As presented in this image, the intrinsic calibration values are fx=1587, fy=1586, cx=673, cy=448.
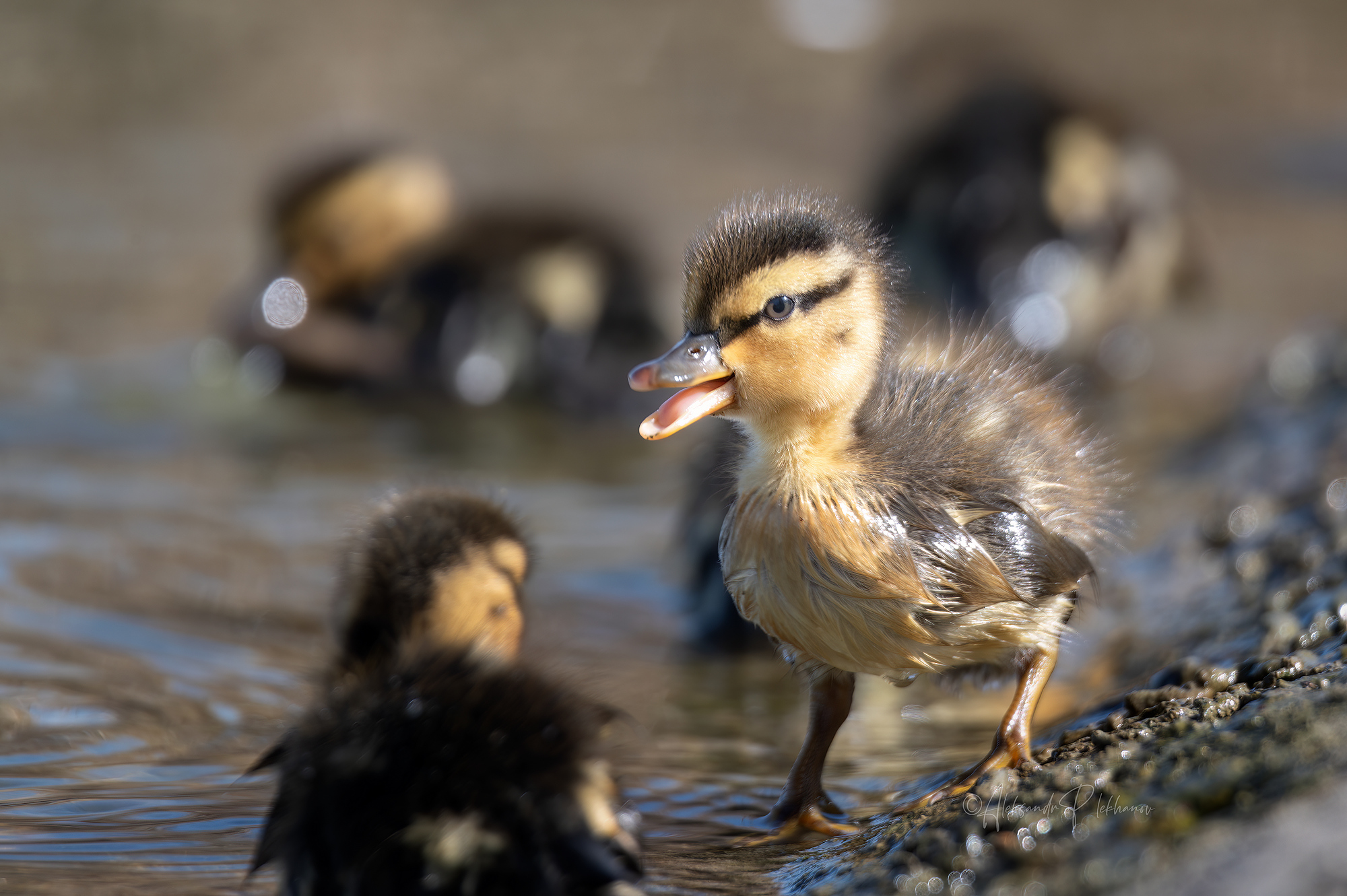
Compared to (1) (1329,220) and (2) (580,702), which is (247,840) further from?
(1) (1329,220)

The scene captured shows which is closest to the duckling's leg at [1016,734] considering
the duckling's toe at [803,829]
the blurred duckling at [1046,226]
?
the duckling's toe at [803,829]

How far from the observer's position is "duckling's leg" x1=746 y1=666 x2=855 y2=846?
2832 millimetres

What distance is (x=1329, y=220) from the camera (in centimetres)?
937

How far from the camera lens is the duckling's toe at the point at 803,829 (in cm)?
279

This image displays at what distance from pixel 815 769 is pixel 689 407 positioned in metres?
0.70

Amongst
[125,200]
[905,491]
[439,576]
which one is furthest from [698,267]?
[125,200]

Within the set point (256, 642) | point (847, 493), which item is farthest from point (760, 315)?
point (256, 642)

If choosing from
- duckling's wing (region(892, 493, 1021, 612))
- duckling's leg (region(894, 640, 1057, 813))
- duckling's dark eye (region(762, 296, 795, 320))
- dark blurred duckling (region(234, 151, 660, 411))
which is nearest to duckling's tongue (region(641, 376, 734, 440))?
duckling's dark eye (region(762, 296, 795, 320))

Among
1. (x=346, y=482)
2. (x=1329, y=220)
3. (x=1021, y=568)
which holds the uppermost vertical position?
(x=1329, y=220)

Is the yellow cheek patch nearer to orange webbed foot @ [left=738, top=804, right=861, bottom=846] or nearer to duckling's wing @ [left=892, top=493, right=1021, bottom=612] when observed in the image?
orange webbed foot @ [left=738, top=804, right=861, bottom=846]

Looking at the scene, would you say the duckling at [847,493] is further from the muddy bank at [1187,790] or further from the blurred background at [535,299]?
the blurred background at [535,299]

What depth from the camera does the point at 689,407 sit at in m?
2.81

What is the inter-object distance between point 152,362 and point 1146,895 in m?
5.95

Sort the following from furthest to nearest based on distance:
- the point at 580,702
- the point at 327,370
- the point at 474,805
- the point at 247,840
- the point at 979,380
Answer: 1. the point at 327,370
2. the point at 979,380
3. the point at 247,840
4. the point at 580,702
5. the point at 474,805
